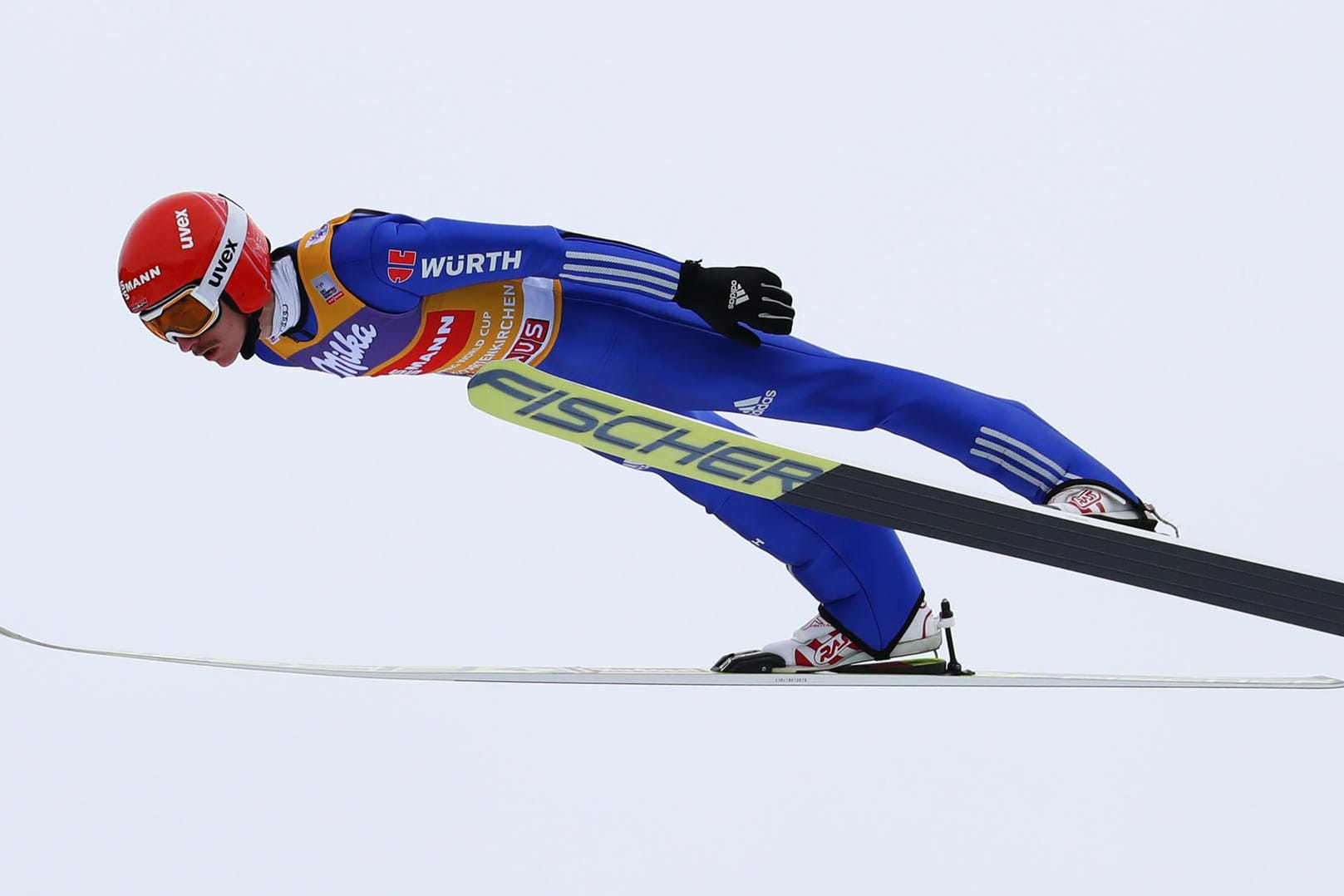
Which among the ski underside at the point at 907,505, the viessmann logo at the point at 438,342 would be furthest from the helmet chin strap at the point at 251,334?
the ski underside at the point at 907,505

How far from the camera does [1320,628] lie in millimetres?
3328

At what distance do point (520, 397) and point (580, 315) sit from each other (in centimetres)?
49

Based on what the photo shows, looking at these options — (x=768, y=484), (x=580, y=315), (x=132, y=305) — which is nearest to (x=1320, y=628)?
(x=768, y=484)

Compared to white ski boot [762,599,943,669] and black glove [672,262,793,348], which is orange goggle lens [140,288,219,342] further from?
white ski boot [762,599,943,669]

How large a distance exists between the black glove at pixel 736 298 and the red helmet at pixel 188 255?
0.85m

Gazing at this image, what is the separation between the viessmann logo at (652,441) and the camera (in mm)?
2977

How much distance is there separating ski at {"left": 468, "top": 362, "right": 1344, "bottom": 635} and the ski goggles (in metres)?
0.64

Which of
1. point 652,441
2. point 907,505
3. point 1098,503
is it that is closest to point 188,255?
point 652,441

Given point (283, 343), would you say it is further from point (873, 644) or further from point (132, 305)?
point (873, 644)

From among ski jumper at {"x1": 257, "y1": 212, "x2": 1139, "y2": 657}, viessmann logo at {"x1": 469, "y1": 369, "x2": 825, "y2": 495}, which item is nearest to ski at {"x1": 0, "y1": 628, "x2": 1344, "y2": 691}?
ski jumper at {"x1": 257, "y1": 212, "x2": 1139, "y2": 657}

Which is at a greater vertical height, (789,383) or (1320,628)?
(789,383)

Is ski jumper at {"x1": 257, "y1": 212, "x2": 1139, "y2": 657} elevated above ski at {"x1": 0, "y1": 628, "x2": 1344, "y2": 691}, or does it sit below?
above

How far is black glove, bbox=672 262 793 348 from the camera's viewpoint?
3209 millimetres

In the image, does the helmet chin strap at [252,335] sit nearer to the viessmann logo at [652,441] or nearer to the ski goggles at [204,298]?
the ski goggles at [204,298]
